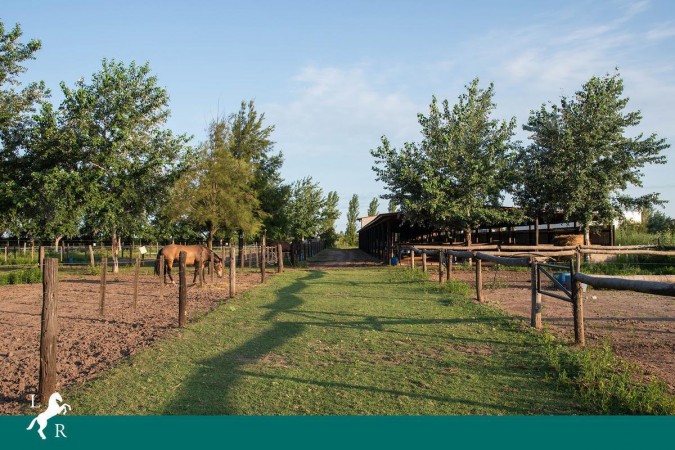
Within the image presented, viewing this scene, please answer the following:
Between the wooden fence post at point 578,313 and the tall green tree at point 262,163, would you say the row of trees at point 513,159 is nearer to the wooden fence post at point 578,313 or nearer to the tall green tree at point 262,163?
the tall green tree at point 262,163

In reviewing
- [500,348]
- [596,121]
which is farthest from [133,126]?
[596,121]

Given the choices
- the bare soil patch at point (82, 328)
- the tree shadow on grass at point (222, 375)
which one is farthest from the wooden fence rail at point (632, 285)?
the bare soil patch at point (82, 328)

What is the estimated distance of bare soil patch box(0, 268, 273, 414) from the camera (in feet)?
18.4

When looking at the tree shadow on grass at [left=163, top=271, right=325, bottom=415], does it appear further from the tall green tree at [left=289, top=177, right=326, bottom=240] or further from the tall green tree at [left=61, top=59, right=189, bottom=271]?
the tall green tree at [left=289, top=177, right=326, bottom=240]

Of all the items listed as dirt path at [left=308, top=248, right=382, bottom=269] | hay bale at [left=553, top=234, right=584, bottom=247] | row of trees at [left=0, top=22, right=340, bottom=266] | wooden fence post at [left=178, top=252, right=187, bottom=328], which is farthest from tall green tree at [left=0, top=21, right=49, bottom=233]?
hay bale at [left=553, top=234, right=584, bottom=247]

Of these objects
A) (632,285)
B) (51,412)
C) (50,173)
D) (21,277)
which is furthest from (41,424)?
(21,277)

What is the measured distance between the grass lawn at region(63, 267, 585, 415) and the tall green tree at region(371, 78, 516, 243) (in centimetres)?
1357

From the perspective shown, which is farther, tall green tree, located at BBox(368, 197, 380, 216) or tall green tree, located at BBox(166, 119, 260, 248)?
tall green tree, located at BBox(368, 197, 380, 216)

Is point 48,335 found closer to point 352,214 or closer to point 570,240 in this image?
point 570,240

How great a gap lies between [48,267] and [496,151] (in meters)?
22.0

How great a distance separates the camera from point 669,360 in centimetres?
618

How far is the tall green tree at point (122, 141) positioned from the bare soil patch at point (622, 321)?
1128 centimetres

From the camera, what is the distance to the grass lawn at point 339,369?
4.38m

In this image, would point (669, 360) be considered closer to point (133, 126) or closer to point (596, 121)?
point (133, 126)
